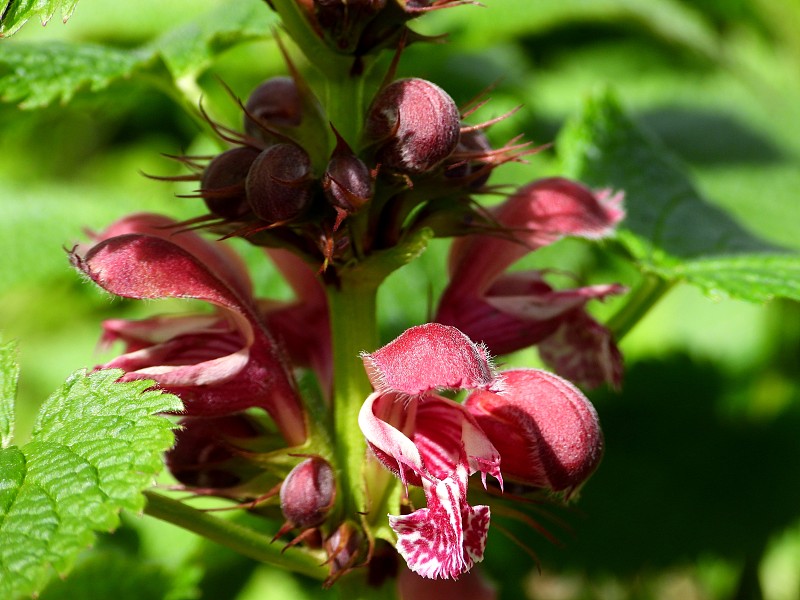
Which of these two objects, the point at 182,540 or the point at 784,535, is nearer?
the point at 182,540

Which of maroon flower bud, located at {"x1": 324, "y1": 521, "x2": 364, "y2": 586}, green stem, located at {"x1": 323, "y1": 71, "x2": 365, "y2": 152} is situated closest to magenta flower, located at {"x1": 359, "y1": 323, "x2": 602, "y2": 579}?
maroon flower bud, located at {"x1": 324, "y1": 521, "x2": 364, "y2": 586}

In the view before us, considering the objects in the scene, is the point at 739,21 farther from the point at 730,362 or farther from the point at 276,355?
the point at 276,355

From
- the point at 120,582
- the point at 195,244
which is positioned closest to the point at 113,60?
the point at 195,244

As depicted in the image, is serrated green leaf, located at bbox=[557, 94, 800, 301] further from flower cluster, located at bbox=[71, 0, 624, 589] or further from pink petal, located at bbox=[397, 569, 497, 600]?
pink petal, located at bbox=[397, 569, 497, 600]

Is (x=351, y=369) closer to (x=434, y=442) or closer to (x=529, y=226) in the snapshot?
(x=434, y=442)

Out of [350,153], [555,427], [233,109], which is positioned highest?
[350,153]

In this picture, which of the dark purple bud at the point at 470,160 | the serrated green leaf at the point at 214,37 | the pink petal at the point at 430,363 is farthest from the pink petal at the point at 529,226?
the serrated green leaf at the point at 214,37

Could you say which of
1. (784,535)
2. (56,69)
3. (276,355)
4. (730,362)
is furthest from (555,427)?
(730,362)
